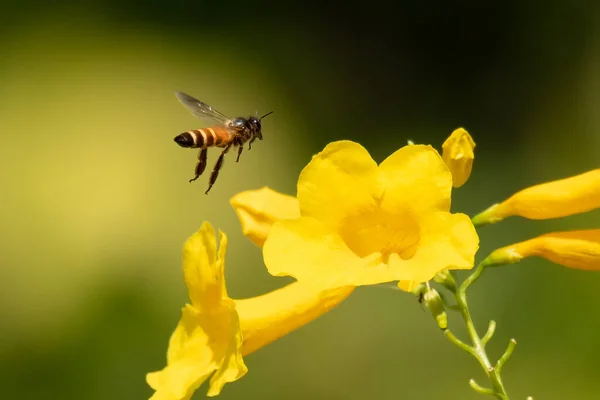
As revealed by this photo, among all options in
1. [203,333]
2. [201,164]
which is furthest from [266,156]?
[203,333]

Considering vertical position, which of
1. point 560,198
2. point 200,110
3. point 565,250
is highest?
point 200,110

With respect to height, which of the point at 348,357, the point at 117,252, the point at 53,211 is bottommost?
the point at 348,357

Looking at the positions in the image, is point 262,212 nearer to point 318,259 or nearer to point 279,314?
point 279,314

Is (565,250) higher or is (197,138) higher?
(197,138)

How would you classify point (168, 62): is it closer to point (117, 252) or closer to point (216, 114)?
point (117, 252)

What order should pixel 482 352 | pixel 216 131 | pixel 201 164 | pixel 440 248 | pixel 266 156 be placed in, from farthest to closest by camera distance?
1. pixel 266 156
2. pixel 216 131
3. pixel 201 164
4. pixel 482 352
5. pixel 440 248

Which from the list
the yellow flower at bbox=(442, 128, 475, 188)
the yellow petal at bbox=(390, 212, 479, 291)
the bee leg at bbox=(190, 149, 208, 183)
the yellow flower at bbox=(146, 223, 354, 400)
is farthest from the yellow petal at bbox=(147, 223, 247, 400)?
the yellow flower at bbox=(442, 128, 475, 188)

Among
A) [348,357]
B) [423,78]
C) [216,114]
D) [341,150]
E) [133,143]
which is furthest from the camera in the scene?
[423,78]

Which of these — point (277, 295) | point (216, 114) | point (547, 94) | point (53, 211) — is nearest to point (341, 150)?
point (277, 295)
